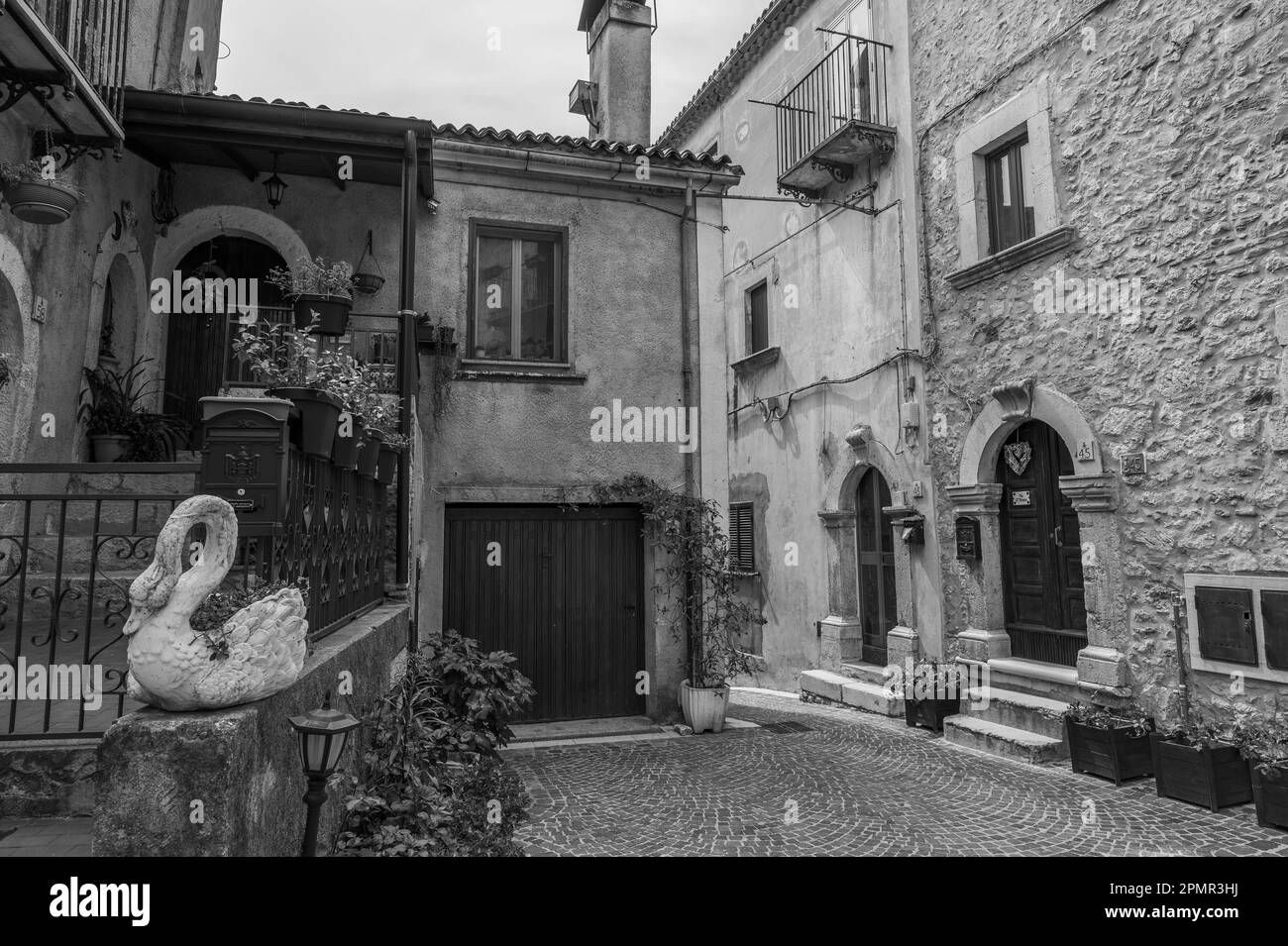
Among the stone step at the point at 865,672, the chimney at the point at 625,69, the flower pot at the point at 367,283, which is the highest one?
the chimney at the point at 625,69

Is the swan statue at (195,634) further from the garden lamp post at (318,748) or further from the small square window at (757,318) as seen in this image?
the small square window at (757,318)

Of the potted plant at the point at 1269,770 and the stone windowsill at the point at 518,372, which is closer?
the potted plant at the point at 1269,770

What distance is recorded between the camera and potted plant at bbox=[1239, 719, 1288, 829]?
539 centimetres

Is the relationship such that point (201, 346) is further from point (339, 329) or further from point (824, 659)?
point (824, 659)

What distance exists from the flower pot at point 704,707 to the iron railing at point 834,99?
736 cm

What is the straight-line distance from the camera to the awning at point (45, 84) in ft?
13.7

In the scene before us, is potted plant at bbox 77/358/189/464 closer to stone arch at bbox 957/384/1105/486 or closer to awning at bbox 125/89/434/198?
awning at bbox 125/89/434/198

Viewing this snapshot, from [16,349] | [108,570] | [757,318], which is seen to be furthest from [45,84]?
[757,318]

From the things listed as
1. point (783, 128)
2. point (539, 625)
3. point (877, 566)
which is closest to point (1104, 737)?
point (877, 566)

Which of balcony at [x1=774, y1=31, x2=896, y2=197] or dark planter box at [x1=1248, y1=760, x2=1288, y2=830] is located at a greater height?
balcony at [x1=774, y1=31, x2=896, y2=197]

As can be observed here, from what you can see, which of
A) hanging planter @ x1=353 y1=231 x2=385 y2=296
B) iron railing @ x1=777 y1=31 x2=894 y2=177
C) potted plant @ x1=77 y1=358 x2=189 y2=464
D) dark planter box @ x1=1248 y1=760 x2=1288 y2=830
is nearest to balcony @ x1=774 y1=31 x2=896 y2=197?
iron railing @ x1=777 y1=31 x2=894 y2=177

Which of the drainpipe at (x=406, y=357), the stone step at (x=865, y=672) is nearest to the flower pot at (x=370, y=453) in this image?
the drainpipe at (x=406, y=357)

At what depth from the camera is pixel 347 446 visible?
4.17 meters

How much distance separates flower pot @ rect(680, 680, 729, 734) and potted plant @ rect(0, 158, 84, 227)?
21.1 feet
